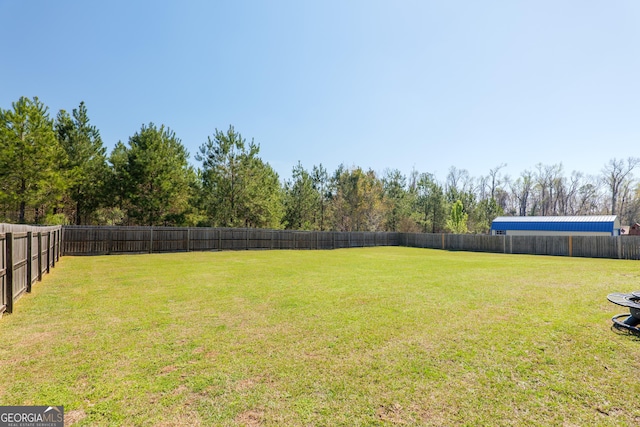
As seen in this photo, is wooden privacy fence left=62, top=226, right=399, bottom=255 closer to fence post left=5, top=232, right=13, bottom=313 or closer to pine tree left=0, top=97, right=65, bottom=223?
pine tree left=0, top=97, right=65, bottom=223

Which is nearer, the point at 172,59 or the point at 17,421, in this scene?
the point at 17,421

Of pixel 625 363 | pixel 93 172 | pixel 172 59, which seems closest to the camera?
pixel 625 363

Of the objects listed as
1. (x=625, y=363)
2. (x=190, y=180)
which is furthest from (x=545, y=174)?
(x=625, y=363)

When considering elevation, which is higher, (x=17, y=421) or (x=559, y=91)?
(x=559, y=91)

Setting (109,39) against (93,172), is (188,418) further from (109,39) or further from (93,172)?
(93,172)

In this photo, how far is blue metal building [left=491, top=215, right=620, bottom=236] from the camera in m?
27.7

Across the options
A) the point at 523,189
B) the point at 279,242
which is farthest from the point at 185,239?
the point at 523,189

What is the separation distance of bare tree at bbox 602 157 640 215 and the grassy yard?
2207 inches

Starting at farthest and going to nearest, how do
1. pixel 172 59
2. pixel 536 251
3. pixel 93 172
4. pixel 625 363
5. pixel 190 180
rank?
1. pixel 190 180
2. pixel 93 172
3. pixel 536 251
4. pixel 172 59
5. pixel 625 363

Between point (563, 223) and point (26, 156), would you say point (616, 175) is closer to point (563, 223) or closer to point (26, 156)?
point (563, 223)

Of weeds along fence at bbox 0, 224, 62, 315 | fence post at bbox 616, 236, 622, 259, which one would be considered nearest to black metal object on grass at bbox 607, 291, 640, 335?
weeds along fence at bbox 0, 224, 62, 315

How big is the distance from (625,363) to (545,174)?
60387 mm

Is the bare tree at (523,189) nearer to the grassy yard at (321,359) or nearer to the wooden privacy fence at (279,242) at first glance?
the wooden privacy fence at (279,242)

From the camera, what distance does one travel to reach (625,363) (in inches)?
132
